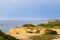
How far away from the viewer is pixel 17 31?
46.3 m

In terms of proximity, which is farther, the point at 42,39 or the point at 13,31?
the point at 13,31

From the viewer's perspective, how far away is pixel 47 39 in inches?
1256

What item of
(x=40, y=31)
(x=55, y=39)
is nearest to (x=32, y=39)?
(x=55, y=39)

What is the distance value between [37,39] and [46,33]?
8137mm

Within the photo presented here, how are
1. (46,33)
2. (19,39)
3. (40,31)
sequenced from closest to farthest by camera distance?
(19,39) → (46,33) → (40,31)

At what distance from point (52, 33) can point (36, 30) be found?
375cm

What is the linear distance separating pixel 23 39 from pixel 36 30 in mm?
11517

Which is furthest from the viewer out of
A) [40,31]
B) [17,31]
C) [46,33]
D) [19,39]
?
[17,31]

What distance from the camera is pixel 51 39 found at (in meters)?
32.0

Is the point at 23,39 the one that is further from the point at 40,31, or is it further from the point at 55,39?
the point at 40,31

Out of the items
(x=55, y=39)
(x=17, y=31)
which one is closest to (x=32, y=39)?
(x=55, y=39)

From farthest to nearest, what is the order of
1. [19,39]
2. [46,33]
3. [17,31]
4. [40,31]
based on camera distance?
[17,31] < [40,31] < [46,33] < [19,39]

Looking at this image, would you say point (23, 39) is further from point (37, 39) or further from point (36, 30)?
point (36, 30)

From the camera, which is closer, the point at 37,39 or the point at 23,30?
the point at 37,39
